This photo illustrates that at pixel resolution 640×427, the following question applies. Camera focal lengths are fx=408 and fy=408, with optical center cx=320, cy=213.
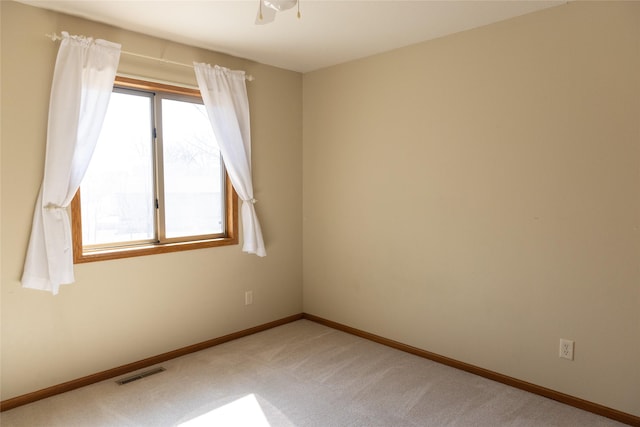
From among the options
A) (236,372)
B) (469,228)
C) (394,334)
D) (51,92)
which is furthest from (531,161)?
(51,92)

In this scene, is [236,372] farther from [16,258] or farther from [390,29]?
[390,29]

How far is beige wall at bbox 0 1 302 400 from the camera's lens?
8.13ft

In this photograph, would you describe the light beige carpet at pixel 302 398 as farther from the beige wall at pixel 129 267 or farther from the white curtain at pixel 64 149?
the white curtain at pixel 64 149

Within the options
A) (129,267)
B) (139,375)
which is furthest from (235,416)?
(129,267)

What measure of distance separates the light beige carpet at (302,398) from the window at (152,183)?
3.04 ft

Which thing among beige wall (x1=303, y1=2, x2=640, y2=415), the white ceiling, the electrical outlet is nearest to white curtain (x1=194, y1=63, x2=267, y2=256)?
the white ceiling

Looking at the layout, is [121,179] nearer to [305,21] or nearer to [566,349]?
[305,21]

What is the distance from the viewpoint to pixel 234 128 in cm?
341

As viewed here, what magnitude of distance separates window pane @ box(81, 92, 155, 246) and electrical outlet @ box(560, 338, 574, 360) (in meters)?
2.98

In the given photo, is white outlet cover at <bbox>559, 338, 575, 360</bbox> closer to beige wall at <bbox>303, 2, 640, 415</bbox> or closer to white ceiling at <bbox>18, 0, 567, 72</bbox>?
beige wall at <bbox>303, 2, 640, 415</bbox>

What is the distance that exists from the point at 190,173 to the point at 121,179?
555mm

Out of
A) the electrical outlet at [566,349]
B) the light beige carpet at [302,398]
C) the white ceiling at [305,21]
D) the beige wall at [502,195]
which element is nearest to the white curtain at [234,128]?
the white ceiling at [305,21]

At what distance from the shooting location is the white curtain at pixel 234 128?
3275 millimetres

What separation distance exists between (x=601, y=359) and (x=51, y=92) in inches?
146
